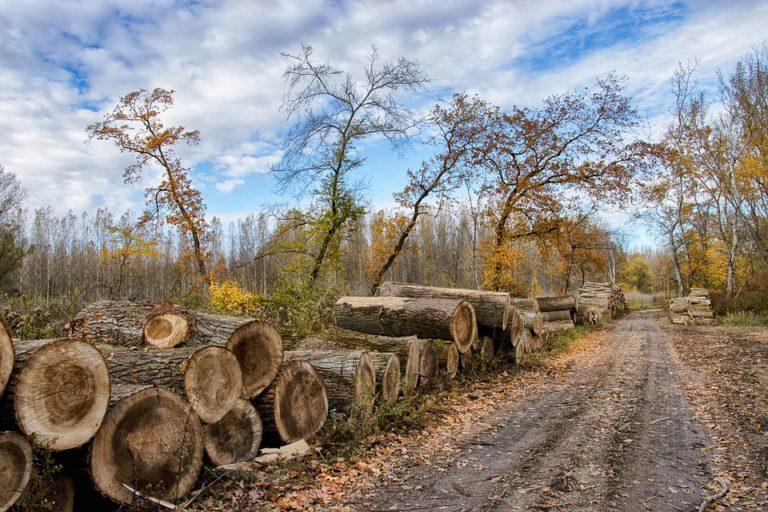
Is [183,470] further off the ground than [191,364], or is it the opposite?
[191,364]

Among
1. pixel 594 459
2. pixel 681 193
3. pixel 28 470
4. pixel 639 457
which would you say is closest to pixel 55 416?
pixel 28 470

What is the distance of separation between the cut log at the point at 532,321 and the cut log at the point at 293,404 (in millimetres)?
8133

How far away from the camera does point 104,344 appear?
820 centimetres

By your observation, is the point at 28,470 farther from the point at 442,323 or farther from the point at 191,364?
the point at 442,323

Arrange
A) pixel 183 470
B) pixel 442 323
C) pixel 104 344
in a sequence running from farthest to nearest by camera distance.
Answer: pixel 442 323, pixel 104 344, pixel 183 470

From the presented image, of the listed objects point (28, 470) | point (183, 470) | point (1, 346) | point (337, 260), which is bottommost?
point (183, 470)

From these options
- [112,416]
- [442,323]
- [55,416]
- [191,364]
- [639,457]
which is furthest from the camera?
[442,323]

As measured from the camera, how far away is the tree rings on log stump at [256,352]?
561 centimetres

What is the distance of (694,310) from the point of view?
73.2 feet

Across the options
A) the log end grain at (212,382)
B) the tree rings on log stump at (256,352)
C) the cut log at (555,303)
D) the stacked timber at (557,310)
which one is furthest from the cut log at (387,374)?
the cut log at (555,303)

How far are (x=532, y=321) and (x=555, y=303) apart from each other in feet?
24.9

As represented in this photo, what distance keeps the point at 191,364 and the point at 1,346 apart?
1641 mm

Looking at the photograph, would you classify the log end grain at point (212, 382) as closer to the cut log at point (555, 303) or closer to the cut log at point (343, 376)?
the cut log at point (343, 376)

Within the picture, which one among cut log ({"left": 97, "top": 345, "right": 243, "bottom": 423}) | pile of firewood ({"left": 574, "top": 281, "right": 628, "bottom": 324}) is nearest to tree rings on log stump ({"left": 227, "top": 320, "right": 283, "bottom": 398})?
cut log ({"left": 97, "top": 345, "right": 243, "bottom": 423})
